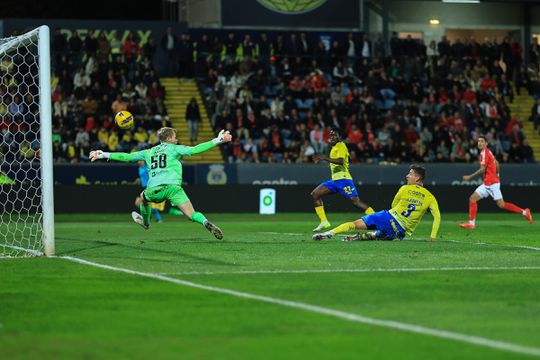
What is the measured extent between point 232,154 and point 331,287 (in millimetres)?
26835

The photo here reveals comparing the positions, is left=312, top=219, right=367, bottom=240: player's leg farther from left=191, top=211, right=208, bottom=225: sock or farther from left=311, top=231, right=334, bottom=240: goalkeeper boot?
left=191, top=211, right=208, bottom=225: sock

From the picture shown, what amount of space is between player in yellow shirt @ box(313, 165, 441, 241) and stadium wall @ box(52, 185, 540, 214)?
15765 millimetres

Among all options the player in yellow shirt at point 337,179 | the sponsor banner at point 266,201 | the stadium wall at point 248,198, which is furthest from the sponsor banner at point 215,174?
the player in yellow shirt at point 337,179

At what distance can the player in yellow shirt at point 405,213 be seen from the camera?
685 inches

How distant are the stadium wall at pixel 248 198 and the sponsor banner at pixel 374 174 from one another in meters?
1.05

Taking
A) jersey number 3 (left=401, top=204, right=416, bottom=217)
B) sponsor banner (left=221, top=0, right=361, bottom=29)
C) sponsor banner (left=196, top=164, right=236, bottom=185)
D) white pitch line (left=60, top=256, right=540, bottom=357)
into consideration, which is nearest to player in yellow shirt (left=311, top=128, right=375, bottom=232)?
jersey number 3 (left=401, top=204, right=416, bottom=217)

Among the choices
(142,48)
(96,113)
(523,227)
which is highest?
(142,48)

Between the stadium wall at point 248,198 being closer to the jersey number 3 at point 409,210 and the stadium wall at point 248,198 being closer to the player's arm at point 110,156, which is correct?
the jersey number 3 at point 409,210

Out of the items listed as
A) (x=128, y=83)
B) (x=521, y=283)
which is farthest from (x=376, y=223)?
(x=128, y=83)

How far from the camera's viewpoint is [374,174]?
3750 centimetres

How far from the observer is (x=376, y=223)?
17750 millimetres

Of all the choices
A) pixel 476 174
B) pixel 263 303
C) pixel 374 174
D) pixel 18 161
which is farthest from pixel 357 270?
pixel 374 174

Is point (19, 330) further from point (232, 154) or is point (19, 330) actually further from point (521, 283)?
point (232, 154)

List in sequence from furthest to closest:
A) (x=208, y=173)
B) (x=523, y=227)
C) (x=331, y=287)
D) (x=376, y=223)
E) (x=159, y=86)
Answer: (x=159, y=86)
(x=208, y=173)
(x=523, y=227)
(x=376, y=223)
(x=331, y=287)
